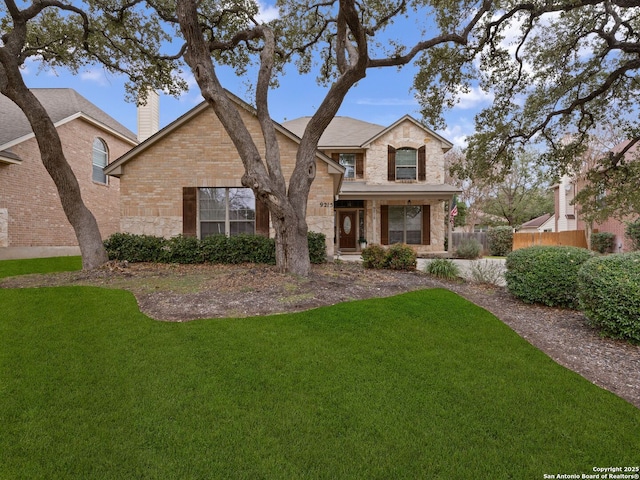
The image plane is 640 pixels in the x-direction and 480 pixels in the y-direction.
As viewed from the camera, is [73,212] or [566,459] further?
[73,212]

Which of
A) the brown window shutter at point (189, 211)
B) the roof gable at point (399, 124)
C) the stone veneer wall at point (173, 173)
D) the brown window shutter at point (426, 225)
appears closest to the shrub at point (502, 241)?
the brown window shutter at point (426, 225)

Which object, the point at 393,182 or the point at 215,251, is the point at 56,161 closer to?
the point at 215,251

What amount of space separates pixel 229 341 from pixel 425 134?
1683 cm

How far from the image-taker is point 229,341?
13.8 ft

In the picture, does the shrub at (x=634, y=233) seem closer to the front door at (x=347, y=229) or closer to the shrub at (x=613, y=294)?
the front door at (x=347, y=229)

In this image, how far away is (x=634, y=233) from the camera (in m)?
15.0

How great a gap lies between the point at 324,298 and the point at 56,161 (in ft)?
26.4

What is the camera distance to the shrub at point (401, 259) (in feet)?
33.0

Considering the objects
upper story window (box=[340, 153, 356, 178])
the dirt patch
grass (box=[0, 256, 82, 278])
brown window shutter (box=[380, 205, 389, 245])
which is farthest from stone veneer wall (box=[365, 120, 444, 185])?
grass (box=[0, 256, 82, 278])

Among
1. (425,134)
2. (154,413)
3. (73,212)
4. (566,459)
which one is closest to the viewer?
(566,459)

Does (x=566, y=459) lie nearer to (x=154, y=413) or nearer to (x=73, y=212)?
(x=154, y=413)

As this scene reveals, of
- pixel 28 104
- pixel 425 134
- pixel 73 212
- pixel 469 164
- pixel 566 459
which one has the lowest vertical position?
pixel 566 459

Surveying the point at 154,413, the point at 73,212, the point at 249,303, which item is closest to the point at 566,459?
the point at 154,413

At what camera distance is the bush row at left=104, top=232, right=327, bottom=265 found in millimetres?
10648
